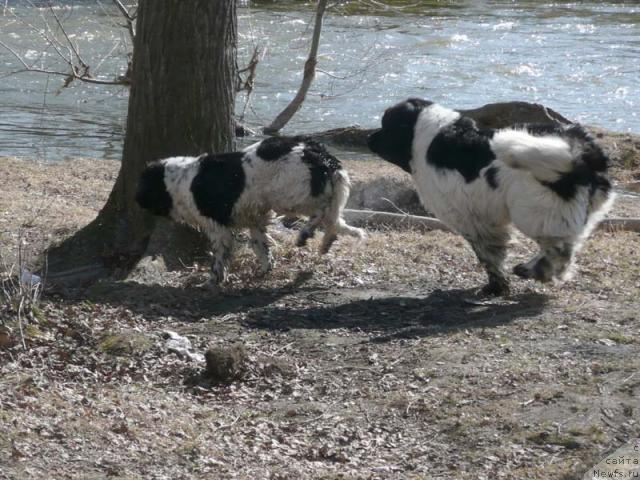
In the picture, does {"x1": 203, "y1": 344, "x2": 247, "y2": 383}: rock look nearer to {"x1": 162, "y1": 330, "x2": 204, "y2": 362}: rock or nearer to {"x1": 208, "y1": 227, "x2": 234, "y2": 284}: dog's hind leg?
{"x1": 162, "y1": 330, "x2": 204, "y2": 362}: rock

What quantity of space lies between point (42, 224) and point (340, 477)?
5386 mm

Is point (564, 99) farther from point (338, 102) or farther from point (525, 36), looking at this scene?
point (525, 36)

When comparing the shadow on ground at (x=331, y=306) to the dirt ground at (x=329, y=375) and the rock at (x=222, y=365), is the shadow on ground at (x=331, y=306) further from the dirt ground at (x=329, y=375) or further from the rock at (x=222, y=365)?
the rock at (x=222, y=365)

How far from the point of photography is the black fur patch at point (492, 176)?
8125mm

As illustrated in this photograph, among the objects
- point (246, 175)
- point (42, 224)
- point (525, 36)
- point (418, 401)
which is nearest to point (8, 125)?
point (42, 224)

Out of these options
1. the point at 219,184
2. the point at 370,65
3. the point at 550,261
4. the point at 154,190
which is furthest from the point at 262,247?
the point at 370,65

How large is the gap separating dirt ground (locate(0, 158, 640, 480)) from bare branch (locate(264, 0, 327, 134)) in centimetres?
589

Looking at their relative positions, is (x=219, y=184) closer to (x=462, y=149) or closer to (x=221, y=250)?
(x=221, y=250)

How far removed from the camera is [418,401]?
6191 mm

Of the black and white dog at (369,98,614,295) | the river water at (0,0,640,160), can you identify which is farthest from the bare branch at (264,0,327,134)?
the black and white dog at (369,98,614,295)

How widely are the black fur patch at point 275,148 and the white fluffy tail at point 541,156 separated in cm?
184

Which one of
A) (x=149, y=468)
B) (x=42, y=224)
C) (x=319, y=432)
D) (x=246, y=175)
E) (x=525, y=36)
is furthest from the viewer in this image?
(x=525, y=36)

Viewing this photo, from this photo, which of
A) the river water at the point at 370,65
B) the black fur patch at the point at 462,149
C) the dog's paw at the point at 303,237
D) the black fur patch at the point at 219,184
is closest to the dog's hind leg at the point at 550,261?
the black fur patch at the point at 462,149

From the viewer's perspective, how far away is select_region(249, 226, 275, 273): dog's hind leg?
9.09 meters
